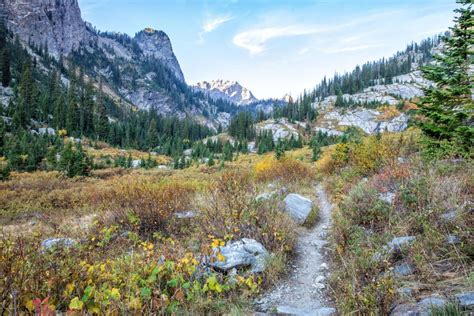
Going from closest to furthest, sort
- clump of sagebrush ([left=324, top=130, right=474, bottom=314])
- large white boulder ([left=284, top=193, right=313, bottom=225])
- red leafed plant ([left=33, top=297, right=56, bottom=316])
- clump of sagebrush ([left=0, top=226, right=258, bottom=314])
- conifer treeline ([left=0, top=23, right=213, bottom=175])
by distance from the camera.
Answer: red leafed plant ([left=33, top=297, right=56, bottom=316]), clump of sagebrush ([left=0, top=226, right=258, bottom=314]), clump of sagebrush ([left=324, top=130, right=474, bottom=314]), large white boulder ([left=284, top=193, right=313, bottom=225]), conifer treeline ([left=0, top=23, right=213, bottom=175])

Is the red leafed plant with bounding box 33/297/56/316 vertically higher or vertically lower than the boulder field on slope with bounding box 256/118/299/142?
higher

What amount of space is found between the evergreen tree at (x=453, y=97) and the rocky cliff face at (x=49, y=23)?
6555 inches

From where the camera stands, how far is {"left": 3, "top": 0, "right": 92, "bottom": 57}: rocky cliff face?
134m

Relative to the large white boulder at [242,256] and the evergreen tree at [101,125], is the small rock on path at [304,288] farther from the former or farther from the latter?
the evergreen tree at [101,125]

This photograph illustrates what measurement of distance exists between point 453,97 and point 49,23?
19523cm

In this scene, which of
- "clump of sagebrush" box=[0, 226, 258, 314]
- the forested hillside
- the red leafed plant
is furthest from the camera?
the forested hillside

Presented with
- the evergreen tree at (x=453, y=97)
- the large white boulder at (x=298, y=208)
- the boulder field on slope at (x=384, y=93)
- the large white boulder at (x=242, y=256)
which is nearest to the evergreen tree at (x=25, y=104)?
the large white boulder at (x=298, y=208)

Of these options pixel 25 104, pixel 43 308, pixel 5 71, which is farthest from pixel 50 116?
pixel 43 308

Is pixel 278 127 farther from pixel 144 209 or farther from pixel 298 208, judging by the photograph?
pixel 144 209

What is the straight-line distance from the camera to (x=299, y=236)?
278 inches

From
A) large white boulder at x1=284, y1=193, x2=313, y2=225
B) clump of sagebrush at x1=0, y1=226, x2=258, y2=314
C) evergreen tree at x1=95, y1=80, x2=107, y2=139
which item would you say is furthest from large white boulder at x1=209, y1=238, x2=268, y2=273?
evergreen tree at x1=95, y1=80, x2=107, y2=139

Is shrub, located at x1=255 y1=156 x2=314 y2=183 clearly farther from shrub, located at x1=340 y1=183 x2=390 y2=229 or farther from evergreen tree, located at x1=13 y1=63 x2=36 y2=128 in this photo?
evergreen tree, located at x1=13 y1=63 x2=36 y2=128

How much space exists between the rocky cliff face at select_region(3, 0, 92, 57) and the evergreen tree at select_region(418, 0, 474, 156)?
6555 inches

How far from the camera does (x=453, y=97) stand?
816cm
